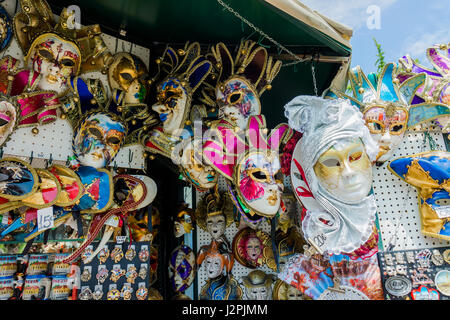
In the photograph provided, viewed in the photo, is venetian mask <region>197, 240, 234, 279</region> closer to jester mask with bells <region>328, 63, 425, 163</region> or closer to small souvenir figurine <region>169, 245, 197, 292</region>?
small souvenir figurine <region>169, 245, 197, 292</region>

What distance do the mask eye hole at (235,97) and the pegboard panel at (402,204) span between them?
1.20 m

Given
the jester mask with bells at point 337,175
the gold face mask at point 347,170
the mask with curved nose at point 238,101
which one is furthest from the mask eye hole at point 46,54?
the gold face mask at point 347,170

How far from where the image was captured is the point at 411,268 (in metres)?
2.32

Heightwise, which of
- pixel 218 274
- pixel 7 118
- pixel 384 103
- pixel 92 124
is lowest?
pixel 218 274

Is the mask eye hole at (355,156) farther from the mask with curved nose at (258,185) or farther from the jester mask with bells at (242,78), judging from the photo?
the jester mask with bells at (242,78)

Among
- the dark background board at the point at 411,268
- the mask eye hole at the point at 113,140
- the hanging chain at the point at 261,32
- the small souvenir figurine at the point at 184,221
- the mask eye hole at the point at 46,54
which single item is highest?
the hanging chain at the point at 261,32

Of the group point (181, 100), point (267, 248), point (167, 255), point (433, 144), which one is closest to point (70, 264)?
point (167, 255)

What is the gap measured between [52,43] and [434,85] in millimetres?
2800

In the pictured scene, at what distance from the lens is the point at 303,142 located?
2.36m

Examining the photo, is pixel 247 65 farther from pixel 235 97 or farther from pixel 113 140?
pixel 113 140

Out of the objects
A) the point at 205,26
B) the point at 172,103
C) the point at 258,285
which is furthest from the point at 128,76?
the point at 258,285

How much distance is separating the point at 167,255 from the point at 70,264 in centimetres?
122

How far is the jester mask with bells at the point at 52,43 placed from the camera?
2.13 meters

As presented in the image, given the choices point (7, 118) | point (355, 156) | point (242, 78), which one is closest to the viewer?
point (7, 118)
